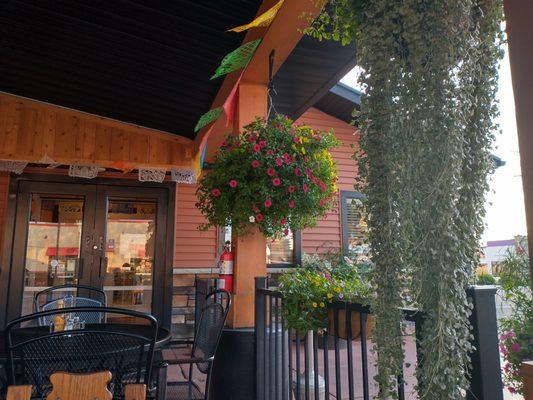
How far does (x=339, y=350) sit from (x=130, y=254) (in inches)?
144

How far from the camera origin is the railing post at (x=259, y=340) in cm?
235

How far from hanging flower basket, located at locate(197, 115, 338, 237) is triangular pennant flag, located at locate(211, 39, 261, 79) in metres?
0.37

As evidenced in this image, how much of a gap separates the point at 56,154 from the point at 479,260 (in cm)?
421

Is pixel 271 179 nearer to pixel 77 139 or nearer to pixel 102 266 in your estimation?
pixel 77 139

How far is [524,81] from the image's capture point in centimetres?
74

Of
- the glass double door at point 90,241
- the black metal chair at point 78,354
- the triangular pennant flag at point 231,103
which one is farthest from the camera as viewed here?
the glass double door at point 90,241

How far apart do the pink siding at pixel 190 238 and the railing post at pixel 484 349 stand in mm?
4443

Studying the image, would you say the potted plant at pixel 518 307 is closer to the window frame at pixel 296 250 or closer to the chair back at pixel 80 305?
the chair back at pixel 80 305

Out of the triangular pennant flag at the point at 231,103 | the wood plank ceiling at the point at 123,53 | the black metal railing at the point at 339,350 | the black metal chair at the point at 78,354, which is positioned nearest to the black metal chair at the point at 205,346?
the black metal railing at the point at 339,350

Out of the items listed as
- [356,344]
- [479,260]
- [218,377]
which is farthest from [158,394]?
[356,344]

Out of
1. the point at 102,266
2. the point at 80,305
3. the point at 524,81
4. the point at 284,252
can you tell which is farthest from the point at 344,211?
the point at 524,81

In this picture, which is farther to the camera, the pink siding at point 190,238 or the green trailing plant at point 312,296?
the pink siding at point 190,238

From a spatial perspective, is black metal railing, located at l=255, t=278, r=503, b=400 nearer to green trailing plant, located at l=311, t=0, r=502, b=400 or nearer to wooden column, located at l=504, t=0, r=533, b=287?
green trailing plant, located at l=311, t=0, r=502, b=400

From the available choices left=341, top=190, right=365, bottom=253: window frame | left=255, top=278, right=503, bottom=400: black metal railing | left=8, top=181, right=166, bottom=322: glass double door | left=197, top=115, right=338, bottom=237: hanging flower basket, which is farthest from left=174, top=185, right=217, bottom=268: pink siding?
left=197, top=115, right=338, bottom=237: hanging flower basket
